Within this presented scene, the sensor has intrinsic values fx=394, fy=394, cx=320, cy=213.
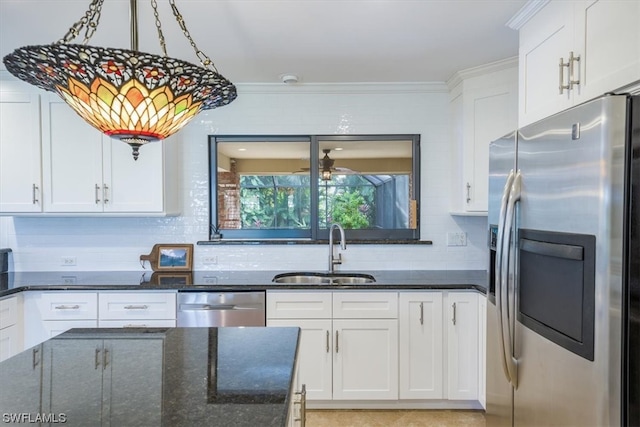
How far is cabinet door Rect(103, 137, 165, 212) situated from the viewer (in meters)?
2.82

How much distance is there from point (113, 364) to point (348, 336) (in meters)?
1.60

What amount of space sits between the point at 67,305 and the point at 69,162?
100 cm

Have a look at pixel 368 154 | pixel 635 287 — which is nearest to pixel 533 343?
pixel 635 287

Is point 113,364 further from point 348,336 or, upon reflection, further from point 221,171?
point 221,171

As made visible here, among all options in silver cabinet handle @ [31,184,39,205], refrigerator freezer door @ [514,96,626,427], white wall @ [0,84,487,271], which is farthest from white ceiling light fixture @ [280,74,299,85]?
silver cabinet handle @ [31,184,39,205]

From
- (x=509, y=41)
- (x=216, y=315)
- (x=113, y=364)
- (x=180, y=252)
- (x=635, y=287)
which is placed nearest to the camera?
(x=635, y=287)

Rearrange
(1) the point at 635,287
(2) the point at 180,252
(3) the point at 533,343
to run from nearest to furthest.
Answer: (1) the point at 635,287, (3) the point at 533,343, (2) the point at 180,252

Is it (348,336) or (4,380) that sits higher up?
(4,380)

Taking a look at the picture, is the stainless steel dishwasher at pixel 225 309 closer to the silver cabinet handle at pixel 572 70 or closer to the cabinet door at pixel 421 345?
the cabinet door at pixel 421 345

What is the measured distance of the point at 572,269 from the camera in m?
1.25

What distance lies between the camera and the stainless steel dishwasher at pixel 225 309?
252 cm

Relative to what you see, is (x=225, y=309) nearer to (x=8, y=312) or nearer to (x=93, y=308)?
(x=93, y=308)

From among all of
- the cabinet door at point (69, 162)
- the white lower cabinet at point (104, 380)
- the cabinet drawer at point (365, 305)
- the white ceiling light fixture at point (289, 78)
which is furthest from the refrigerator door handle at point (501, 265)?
the cabinet door at point (69, 162)

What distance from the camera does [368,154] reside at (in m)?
3.22
